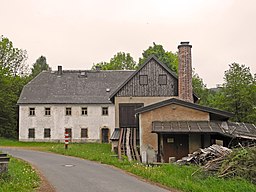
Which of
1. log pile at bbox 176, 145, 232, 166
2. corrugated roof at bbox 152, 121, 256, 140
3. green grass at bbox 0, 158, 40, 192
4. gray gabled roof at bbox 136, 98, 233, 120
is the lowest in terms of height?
green grass at bbox 0, 158, 40, 192

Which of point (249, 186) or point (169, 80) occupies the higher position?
point (169, 80)

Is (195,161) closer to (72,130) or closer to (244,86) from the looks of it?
(244,86)

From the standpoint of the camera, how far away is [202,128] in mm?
22031

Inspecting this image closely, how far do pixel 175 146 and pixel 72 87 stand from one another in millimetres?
24892

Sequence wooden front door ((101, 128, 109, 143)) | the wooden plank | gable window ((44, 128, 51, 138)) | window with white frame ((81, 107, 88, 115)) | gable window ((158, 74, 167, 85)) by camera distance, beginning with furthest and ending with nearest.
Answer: window with white frame ((81, 107, 88, 115)), wooden front door ((101, 128, 109, 143)), gable window ((44, 128, 51, 138)), gable window ((158, 74, 167, 85)), the wooden plank

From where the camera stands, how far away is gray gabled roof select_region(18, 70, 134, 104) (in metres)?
44.2

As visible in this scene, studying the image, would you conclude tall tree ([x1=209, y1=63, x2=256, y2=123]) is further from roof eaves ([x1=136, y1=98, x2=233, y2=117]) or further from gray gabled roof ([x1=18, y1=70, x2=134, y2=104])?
roof eaves ([x1=136, y1=98, x2=233, y2=117])

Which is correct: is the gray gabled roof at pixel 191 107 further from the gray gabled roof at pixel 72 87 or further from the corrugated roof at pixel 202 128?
the gray gabled roof at pixel 72 87

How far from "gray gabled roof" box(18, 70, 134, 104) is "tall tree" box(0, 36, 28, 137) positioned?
139 inches

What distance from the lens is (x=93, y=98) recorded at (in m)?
44.6

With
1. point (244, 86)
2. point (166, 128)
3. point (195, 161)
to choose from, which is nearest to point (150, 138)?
point (166, 128)

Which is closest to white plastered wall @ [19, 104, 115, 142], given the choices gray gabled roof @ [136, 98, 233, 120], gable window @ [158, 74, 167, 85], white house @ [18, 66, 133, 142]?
white house @ [18, 66, 133, 142]

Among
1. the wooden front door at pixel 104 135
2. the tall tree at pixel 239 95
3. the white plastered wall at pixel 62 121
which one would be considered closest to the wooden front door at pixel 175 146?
the tall tree at pixel 239 95

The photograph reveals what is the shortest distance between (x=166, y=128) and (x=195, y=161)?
4.70m
